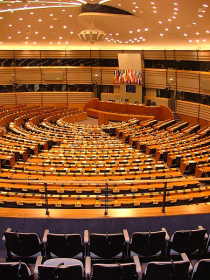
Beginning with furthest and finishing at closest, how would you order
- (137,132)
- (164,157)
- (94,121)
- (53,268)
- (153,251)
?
(94,121) < (137,132) < (164,157) < (153,251) < (53,268)

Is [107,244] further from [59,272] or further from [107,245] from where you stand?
[59,272]

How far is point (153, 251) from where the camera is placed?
17.7 ft

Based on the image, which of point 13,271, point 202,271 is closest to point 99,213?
point 13,271

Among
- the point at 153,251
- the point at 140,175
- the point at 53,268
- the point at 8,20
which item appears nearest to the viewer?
the point at 53,268

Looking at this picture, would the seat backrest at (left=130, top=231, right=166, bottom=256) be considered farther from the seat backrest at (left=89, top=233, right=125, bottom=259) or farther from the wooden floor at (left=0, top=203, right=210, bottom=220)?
the wooden floor at (left=0, top=203, right=210, bottom=220)

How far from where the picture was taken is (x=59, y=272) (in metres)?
4.41

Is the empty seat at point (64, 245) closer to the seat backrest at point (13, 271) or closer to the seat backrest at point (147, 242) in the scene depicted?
the seat backrest at point (13, 271)

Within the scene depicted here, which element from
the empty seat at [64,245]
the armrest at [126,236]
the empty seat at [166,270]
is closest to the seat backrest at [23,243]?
the empty seat at [64,245]

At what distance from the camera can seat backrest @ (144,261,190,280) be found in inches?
180

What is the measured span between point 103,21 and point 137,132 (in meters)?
8.75

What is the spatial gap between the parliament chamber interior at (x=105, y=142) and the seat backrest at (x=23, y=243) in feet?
0.06

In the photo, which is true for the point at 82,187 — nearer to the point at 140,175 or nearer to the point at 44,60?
the point at 140,175

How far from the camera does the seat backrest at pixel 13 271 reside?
4453 millimetres

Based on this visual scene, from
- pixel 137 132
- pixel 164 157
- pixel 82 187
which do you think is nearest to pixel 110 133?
pixel 137 132
